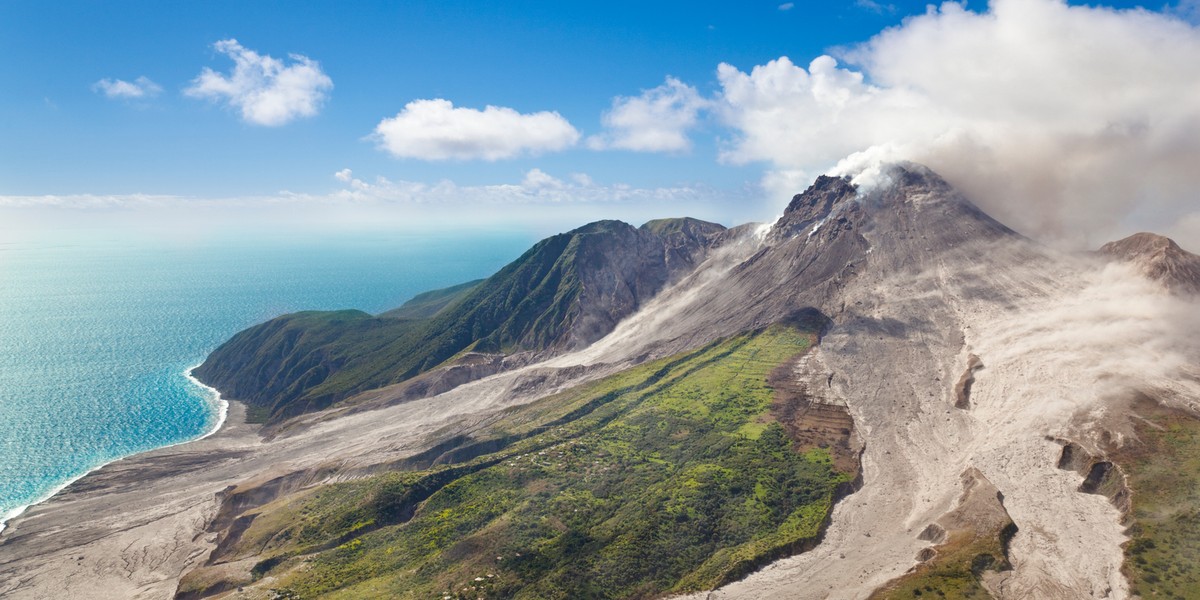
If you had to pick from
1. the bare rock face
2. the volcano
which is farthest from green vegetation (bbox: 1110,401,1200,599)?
the bare rock face

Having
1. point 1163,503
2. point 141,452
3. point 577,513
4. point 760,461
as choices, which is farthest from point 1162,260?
point 141,452

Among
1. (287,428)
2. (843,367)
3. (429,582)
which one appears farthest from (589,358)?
(429,582)

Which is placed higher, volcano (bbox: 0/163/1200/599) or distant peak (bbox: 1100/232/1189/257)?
distant peak (bbox: 1100/232/1189/257)

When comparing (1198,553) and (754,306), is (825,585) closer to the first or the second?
(1198,553)

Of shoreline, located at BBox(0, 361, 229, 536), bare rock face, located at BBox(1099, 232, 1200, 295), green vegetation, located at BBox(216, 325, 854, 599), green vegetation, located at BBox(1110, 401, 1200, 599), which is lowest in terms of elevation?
shoreline, located at BBox(0, 361, 229, 536)

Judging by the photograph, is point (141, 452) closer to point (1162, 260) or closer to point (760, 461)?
point (760, 461)

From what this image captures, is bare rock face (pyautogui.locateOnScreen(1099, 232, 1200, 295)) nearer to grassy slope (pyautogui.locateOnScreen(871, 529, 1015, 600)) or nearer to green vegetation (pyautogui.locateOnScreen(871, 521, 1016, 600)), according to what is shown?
green vegetation (pyautogui.locateOnScreen(871, 521, 1016, 600))

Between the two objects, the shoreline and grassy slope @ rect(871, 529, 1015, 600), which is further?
the shoreline
